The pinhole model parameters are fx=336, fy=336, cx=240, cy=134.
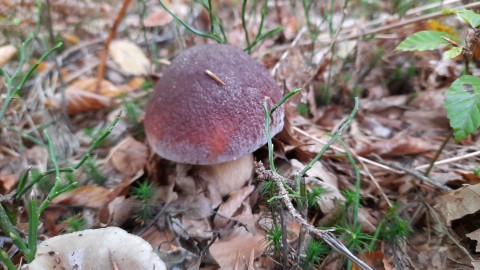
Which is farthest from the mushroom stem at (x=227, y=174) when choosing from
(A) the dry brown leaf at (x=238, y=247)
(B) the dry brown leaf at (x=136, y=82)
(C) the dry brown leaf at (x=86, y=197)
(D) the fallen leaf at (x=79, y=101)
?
(B) the dry brown leaf at (x=136, y=82)

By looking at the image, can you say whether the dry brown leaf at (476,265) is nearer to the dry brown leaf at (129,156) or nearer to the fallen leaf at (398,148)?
the fallen leaf at (398,148)

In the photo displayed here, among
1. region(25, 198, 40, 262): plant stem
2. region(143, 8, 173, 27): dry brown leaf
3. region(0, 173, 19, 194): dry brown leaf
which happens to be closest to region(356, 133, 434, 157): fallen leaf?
region(25, 198, 40, 262): plant stem

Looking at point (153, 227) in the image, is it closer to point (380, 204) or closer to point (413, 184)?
point (380, 204)

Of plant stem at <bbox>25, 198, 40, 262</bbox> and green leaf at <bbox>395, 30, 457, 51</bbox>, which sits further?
green leaf at <bbox>395, 30, 457, 51</bbox>

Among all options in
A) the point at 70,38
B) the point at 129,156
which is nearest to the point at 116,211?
the point at 129,156

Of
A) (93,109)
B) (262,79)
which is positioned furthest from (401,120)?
(93,109)

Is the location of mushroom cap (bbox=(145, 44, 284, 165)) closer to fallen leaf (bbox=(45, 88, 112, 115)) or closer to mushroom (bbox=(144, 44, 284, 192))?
mushroom (bbox=(144, 44, 284, 192))
